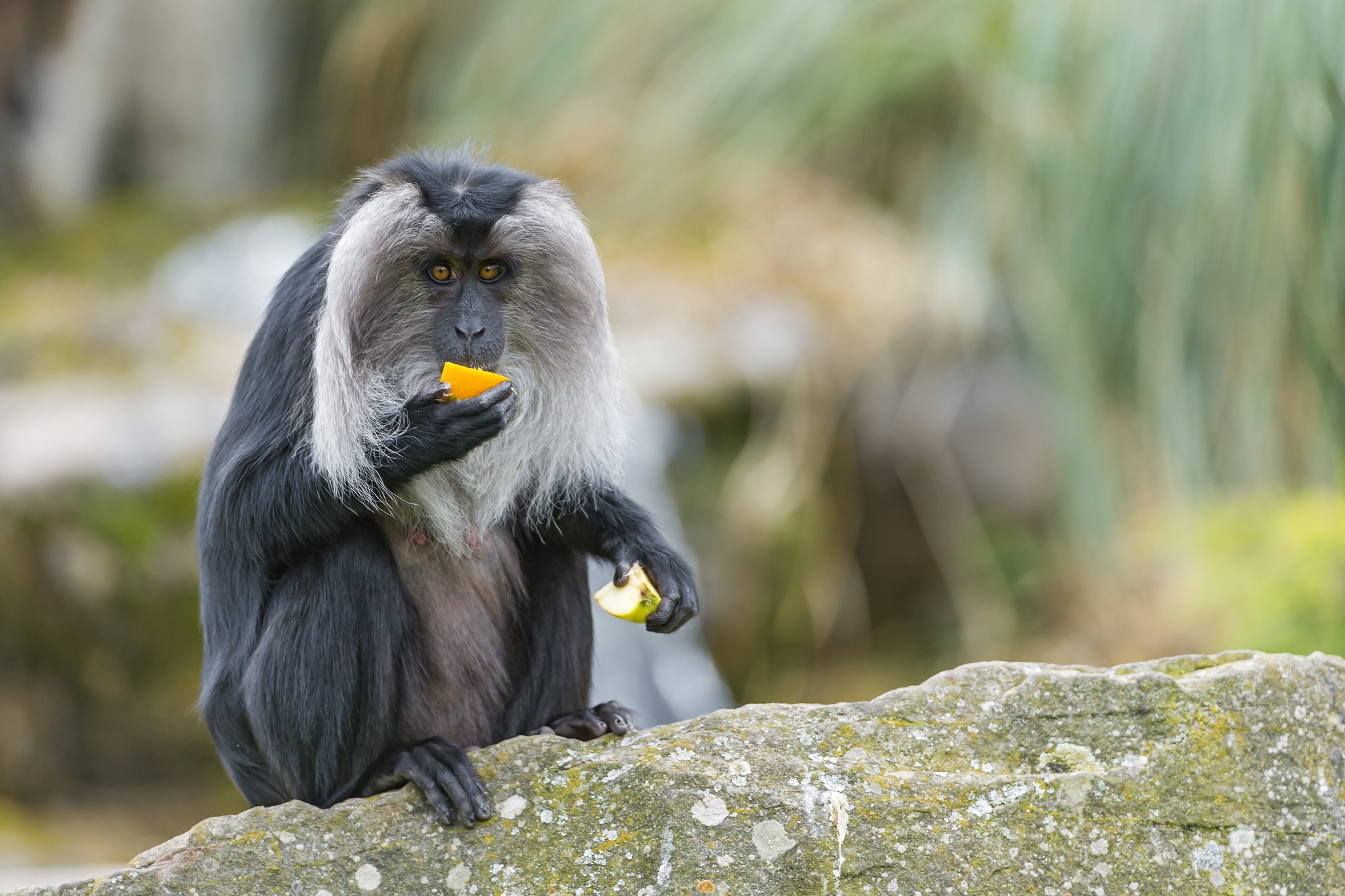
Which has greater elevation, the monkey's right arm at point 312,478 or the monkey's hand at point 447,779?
the monkey's right arm at point 312,478

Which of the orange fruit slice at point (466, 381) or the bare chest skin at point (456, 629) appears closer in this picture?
the orange fruit slice at point (466, 381)

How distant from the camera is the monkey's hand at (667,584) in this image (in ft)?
11.2

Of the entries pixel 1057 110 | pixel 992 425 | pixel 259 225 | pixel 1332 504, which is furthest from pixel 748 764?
pixel 259 225

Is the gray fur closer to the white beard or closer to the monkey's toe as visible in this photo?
the white beard

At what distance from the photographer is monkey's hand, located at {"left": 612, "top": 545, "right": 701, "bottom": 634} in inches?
134

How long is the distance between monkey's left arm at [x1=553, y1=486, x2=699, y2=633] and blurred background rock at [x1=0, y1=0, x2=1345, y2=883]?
7.84 feet

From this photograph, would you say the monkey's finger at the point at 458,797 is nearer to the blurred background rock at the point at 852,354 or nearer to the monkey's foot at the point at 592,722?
the monkey's foot at the point at 592,722

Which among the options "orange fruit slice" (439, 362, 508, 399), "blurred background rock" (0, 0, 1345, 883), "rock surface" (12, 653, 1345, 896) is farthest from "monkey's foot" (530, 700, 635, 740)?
"blurred background rock" (0, 0, 1345, 883)

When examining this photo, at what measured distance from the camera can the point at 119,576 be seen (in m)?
6.45

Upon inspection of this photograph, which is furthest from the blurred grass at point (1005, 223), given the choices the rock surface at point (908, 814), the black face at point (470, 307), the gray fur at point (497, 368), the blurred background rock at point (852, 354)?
the black face at point (470, 307)

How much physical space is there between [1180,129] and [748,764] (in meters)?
5.10

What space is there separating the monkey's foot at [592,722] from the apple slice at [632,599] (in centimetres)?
21

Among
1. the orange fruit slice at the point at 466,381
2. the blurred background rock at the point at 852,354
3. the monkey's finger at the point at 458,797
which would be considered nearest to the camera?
the monkey's finger at the point at 458,797

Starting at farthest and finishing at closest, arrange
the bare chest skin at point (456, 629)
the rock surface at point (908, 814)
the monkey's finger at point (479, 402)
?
1. the bare chest skin at point (456, 629)
2. the monkey's finger at point (479, 402)
3. the rock surface at point (908, 814)
